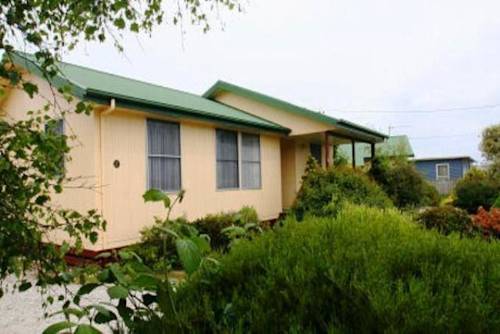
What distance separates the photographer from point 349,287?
5.53 feet

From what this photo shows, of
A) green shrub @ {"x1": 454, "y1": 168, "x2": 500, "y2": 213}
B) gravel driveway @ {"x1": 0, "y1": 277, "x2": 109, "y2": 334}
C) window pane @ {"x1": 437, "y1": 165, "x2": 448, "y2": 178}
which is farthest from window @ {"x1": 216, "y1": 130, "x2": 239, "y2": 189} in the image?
window pane @ {"x1": 437, "y1": 165, "x2": 448, "y2": 178}

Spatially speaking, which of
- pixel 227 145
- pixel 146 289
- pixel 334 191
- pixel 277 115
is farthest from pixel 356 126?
pixel 146 289

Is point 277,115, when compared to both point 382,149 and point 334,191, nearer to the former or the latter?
point 334,191

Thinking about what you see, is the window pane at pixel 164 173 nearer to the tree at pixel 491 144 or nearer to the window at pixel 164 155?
the window at pixel 164 155

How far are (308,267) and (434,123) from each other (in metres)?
47.6

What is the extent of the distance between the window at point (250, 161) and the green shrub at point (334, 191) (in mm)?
1645

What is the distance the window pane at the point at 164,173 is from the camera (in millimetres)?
8766

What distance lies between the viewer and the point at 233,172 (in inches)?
443

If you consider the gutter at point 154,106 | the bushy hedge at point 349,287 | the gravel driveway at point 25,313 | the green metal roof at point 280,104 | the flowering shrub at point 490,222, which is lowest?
the gravel driveway at point 25,313

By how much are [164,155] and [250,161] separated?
11.2ft

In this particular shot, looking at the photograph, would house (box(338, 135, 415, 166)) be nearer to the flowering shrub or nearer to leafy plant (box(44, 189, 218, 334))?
the flowering shrub

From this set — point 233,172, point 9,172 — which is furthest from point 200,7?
point 233,172

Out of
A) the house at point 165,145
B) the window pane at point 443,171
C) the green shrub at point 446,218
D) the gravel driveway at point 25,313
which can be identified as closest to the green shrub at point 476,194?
the house at point 165,145

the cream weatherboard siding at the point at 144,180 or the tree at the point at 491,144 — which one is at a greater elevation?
the tree at the point at 491,144
